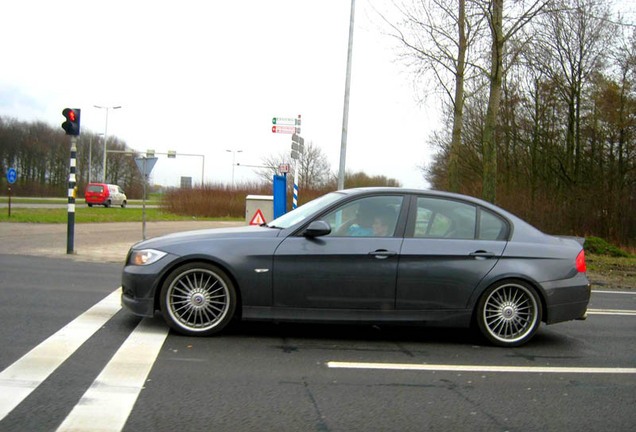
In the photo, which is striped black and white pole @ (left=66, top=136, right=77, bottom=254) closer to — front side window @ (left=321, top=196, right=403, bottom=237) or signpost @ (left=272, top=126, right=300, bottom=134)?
signpost @ (left=272, top=126, right=300, bottom=134)

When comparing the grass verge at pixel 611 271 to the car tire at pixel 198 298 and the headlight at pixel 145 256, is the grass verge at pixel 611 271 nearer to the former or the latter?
the car tire at pixel 198 298

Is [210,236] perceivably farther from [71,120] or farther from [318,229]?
[71,120]

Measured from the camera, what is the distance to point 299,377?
467cm

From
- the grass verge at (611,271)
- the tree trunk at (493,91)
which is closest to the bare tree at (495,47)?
the tree trunk at (493,91)

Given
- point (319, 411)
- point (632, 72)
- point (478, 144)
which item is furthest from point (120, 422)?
point (478, 144)

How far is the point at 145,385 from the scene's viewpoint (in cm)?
427

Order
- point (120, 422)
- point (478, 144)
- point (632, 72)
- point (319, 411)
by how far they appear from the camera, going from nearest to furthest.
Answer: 1. point (120, 422)
2. point (319, 411)
3. point (632, 72)
4. point (478, 144)

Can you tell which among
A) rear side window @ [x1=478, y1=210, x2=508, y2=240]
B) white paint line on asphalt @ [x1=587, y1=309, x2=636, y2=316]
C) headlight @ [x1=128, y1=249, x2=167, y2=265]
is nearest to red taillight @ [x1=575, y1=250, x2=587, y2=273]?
rear side window @ [x1=478, y1=210, x2=508, y2=240]

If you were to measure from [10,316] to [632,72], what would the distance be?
29.0m

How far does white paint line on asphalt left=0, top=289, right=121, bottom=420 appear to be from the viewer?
3.95 metres

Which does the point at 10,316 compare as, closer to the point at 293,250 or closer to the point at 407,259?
the point at 293,250

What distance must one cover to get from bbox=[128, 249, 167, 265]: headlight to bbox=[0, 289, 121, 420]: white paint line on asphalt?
2.66ft

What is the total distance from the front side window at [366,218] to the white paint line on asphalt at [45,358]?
102 inches

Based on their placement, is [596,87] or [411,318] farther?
[596,87]
